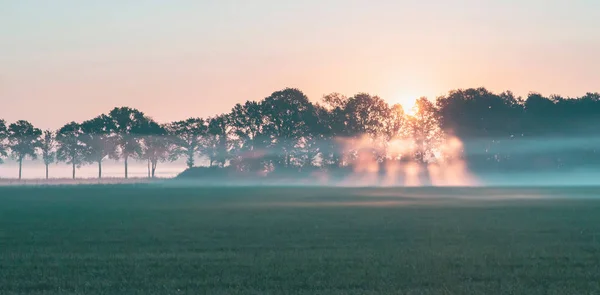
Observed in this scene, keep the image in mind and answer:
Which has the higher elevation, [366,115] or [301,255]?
[366,115]

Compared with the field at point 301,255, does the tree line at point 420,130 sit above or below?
above

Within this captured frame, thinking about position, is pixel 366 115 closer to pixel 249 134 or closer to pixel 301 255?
pixel 249 134

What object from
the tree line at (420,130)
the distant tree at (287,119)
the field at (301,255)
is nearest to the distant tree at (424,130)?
the tree line at (420,130)

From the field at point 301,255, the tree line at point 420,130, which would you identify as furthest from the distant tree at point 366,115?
the field at point 301,255

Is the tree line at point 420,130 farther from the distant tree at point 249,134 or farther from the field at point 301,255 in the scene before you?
the field at point 301,255

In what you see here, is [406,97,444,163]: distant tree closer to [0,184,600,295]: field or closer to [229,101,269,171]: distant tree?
[229,101,269,171]: distant tree

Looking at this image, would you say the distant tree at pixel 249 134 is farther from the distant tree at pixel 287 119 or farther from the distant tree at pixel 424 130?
the distant tree at pixel 424 130

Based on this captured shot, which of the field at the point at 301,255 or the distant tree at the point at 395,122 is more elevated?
the distant tree at the point at 395,122

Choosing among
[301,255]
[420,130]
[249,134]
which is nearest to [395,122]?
[420,130]

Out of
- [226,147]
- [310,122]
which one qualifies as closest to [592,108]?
[310,122]

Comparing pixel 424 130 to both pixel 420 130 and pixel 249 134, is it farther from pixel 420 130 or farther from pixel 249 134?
pixel 249 134

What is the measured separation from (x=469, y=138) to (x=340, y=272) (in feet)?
487

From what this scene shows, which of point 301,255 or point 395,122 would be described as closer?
point 301,255

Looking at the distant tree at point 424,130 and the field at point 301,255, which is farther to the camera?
the distant tree at point 424,130
